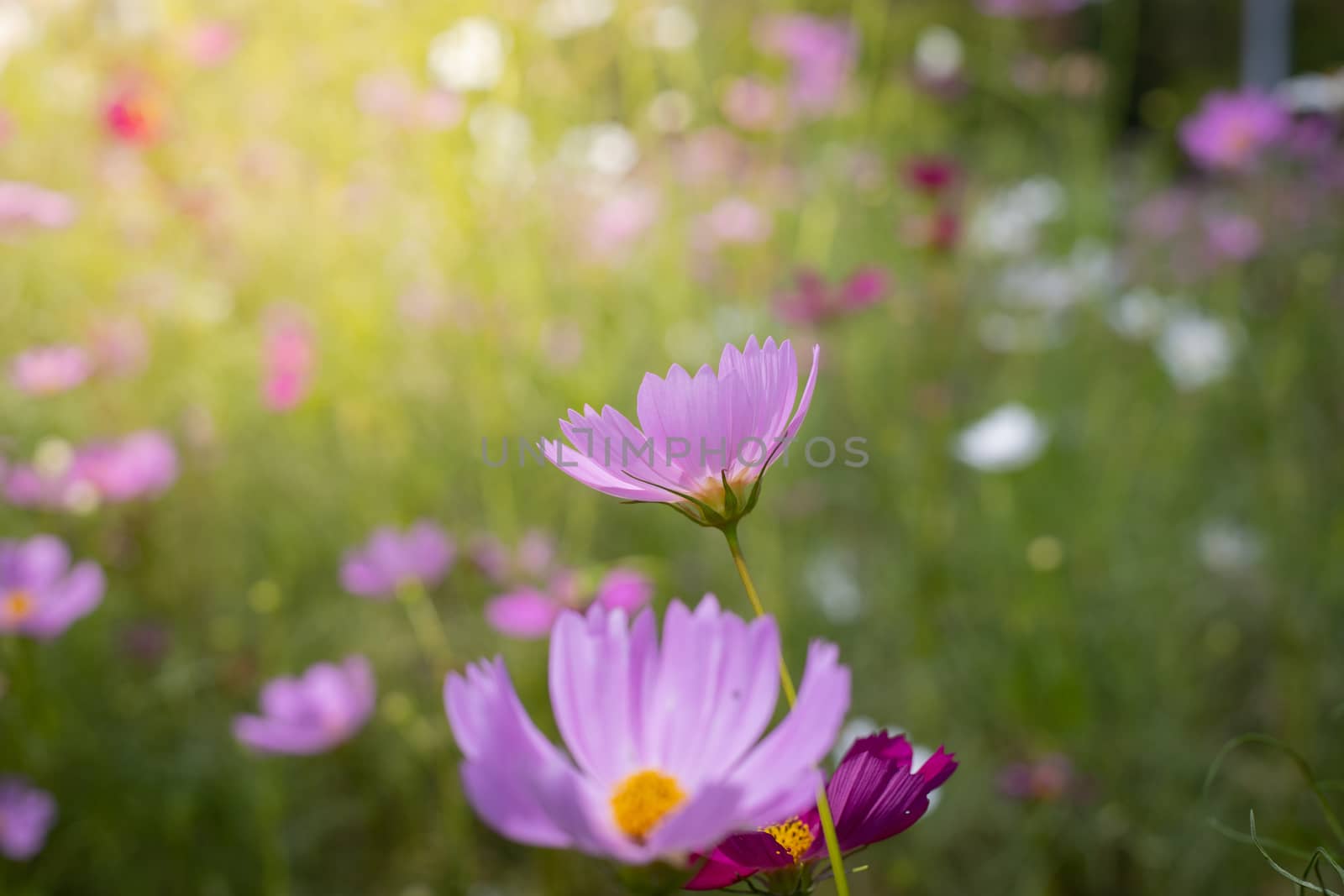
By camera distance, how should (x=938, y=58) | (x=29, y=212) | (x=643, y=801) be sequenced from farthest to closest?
(x=938, y=58) < (x=29, y=212) < (x=643, y=801)

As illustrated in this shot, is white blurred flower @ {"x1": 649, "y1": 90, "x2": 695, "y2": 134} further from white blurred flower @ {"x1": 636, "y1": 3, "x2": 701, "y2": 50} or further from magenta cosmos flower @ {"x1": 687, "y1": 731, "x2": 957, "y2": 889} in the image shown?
magenta cosmos flower @ {"x1": 687, "y1": 731, "x2": 957, "y2": 889}

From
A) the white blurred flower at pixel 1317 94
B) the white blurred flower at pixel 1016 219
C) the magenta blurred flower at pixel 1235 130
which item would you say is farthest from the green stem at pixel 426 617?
the white blurred flower at pixel 1016 219

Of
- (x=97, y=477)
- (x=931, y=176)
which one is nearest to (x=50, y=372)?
(x=97, y=477)

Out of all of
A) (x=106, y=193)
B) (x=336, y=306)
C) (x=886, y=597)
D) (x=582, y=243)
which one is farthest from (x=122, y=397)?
(x=886, y=597)

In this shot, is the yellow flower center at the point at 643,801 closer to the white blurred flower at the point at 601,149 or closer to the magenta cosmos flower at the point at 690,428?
the magenta cosmos flower at the point at 690,428

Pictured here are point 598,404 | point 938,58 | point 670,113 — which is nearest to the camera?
point 598,404

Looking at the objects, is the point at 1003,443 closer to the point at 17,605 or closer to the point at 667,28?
the point at 667,28

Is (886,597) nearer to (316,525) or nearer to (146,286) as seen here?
(316,525)
